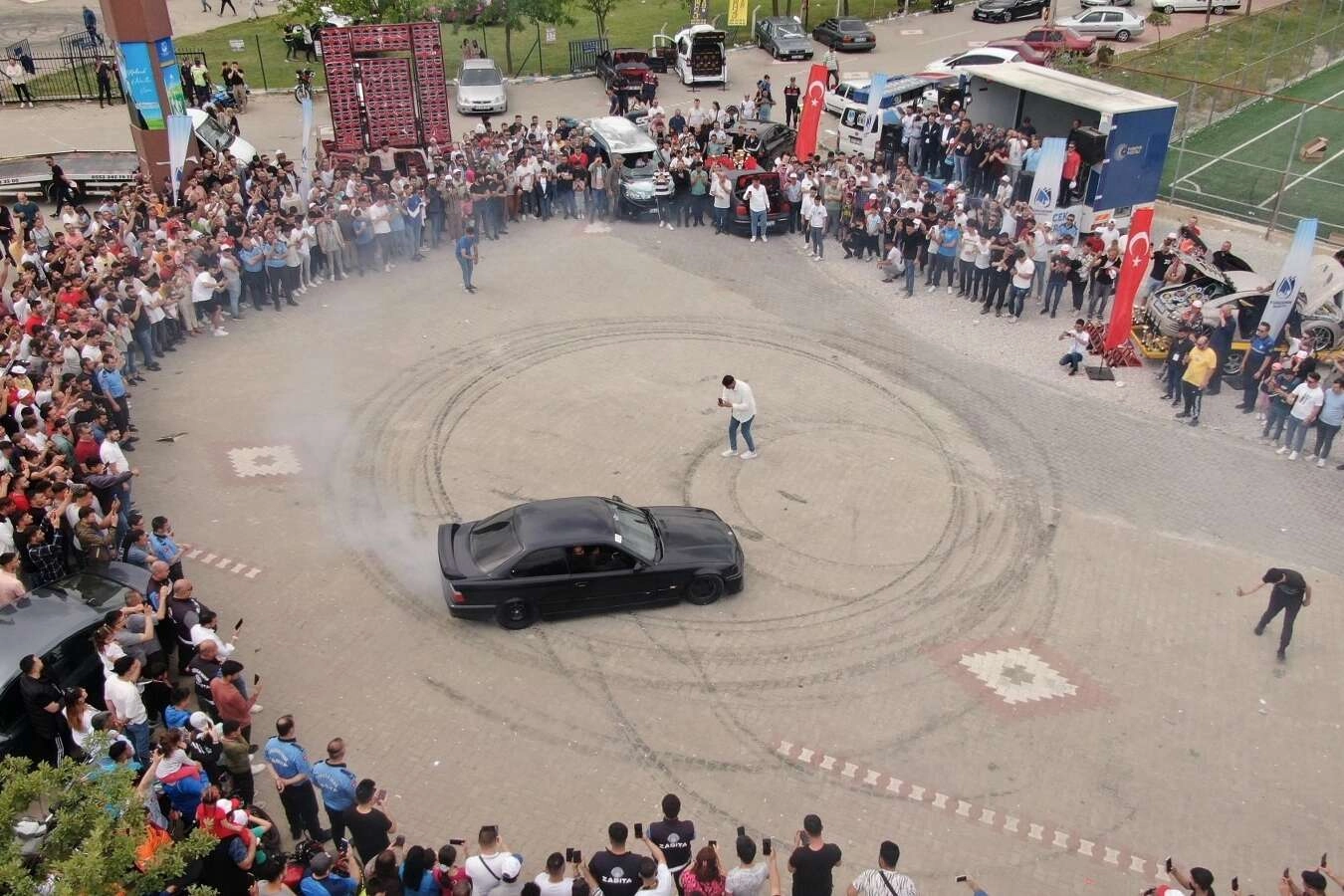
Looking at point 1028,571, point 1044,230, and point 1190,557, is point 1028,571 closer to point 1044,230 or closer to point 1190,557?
point 1190,557

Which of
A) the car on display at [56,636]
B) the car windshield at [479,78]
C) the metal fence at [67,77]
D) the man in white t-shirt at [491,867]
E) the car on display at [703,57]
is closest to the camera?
the man in white t-shirt at [491,867]

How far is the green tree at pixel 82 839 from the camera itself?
5.95 metres

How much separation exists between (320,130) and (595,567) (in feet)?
82.6

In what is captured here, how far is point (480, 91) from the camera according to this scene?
114 feet

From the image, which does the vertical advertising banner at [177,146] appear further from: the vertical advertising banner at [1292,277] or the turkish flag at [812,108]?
the vertical advertising banner at [1292,277]

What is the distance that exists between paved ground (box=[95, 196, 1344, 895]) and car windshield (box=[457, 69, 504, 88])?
15.9 meters

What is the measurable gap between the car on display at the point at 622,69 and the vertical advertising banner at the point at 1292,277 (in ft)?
70.2

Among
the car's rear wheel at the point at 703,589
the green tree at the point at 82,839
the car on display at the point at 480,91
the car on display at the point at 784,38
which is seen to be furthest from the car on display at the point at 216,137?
the green tree at the point at 82,839

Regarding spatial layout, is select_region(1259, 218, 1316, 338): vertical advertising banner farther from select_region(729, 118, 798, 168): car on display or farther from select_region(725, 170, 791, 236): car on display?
select_region(729, 118, 798, 168): car on display

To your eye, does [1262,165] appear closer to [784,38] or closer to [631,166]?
[631,166]

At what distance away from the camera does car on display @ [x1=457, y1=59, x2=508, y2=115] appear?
34.6 m

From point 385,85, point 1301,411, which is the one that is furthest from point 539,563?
point 385,85

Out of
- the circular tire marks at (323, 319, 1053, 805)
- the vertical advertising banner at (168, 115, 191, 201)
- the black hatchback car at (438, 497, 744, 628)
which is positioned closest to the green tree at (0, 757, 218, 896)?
the circular tire marks at (323, 319, 1053, 805)

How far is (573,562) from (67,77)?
34.8 m
